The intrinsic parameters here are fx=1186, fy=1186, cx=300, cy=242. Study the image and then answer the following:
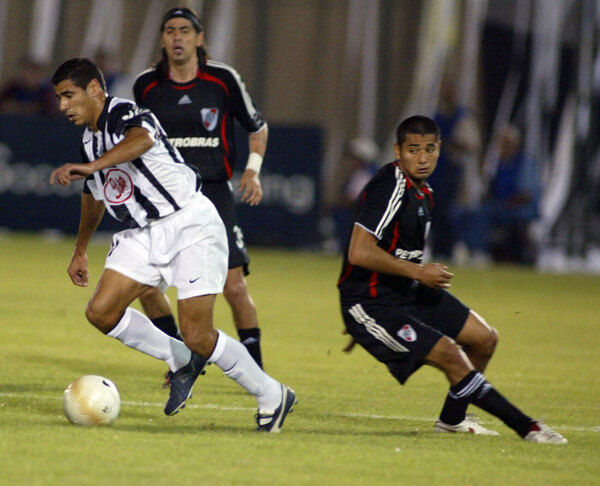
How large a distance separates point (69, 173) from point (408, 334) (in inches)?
70.8

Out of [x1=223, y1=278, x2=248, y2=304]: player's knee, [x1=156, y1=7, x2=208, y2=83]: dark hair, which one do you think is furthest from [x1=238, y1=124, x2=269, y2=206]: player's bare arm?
[x1=156, y1=7, x2=208, y2=83]: dark hair

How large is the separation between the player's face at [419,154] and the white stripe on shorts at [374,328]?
740mm

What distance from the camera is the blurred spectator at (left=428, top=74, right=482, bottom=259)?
614 inches

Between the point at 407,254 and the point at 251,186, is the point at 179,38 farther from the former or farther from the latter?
the point at 407,254

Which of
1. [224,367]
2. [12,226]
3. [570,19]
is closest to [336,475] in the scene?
[224,367]

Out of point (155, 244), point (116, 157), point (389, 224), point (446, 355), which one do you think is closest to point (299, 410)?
point (446, 355)

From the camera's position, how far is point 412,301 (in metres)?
6.00

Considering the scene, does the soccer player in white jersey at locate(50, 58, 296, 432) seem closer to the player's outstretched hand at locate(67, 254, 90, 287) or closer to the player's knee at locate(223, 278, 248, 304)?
the player's outstretched hand at locate(67, 254, 90, 287)

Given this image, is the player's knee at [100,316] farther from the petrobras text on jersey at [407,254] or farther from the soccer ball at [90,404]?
the petrobras text on jersey at [407,254]

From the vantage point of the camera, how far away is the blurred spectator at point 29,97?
17.2 m

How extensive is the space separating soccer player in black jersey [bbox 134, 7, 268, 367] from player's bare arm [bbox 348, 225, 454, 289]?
143 centimetres

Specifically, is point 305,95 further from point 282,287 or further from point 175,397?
point 175,397

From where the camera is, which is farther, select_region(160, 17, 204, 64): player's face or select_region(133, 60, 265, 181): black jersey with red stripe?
select_region(133, 60, 265, 181): black jersey with red stripe

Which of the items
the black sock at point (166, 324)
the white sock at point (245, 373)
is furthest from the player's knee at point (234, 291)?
the white sock at point (245, 373)
